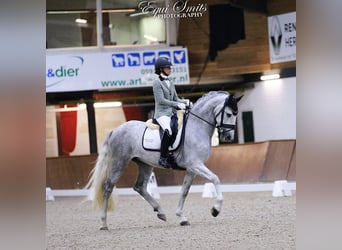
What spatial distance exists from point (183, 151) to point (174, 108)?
0.31 m

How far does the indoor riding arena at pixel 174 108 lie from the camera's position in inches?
170

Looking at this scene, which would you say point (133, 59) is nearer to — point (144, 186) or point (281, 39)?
point (281, 39)

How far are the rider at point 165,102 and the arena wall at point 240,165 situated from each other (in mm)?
1700

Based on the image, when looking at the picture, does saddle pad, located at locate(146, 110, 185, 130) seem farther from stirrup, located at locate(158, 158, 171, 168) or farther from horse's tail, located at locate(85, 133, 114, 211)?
horse's tail, located at locate(85, 133, 114, 211)

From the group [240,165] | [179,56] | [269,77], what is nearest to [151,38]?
[179,56]

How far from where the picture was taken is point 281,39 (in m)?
6.04

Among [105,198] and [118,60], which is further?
[118,60]

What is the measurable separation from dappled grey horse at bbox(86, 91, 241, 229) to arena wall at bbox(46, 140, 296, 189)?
161 centimetres

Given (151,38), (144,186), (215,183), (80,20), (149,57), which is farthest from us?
(80,20)

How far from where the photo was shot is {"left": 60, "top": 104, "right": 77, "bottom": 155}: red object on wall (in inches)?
245

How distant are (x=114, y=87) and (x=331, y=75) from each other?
4.76m

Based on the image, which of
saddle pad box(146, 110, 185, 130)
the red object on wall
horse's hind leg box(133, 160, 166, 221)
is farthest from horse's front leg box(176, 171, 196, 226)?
the red object on wall

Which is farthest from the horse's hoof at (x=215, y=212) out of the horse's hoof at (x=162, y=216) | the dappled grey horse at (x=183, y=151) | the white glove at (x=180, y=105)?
the white glove at (x=180, y=105)

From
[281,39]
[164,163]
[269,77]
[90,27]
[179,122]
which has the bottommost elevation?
[164,163]
